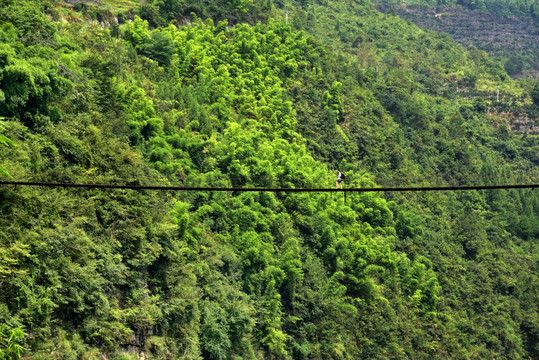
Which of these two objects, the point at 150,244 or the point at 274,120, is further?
the point at 274,120

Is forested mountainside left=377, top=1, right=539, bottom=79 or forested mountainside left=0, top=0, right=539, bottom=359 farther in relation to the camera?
forested mountainside left=377, top=1, right=539, bottom=79

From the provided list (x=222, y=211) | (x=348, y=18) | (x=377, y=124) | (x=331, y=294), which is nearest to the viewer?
(x=222, y=211)

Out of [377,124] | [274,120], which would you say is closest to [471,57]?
[377,124]

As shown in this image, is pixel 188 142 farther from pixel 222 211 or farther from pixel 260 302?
pixel 260 302

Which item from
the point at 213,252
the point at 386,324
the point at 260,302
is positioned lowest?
the point at 386,324

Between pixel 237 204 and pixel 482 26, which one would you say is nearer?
pixel 237 204

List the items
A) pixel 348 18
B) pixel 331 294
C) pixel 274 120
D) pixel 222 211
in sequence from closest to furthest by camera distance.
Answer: pixel 222 211 → pixel 331 294 → pixel 274 120 → pixel 348 18

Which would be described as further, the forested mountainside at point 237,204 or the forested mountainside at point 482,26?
the forested mountainside at point 482,26

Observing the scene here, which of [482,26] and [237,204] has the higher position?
[482,26]
